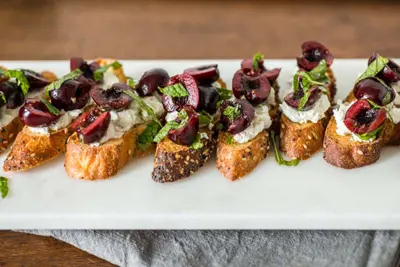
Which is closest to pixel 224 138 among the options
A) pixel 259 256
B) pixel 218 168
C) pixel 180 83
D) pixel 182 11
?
pixel 218 168

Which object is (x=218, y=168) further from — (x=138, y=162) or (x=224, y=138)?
(x=138, y=162)

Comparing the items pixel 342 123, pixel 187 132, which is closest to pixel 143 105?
pixel 187 132

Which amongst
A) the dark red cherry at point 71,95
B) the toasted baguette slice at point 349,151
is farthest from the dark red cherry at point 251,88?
the dark red cherry at point 71,95

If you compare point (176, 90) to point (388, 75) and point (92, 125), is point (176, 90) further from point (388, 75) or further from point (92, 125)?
point (388, 75)

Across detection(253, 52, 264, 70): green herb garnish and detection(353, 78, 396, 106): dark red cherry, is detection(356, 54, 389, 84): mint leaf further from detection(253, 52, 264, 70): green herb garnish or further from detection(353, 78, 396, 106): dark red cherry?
detection(253, 52, 264, 70): green herb garnish

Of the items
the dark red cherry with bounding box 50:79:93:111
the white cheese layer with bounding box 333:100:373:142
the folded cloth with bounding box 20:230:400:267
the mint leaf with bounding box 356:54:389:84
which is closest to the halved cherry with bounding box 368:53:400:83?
the mint leaf with bounding box 356:54:389:84

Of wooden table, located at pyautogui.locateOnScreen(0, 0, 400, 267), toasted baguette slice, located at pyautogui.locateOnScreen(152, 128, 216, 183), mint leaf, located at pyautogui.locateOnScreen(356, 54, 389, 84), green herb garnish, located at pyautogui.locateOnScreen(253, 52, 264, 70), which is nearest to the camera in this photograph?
toasted baguette slice, located at pyautogui.locateOnScreen(152, 128, 216, 183)
